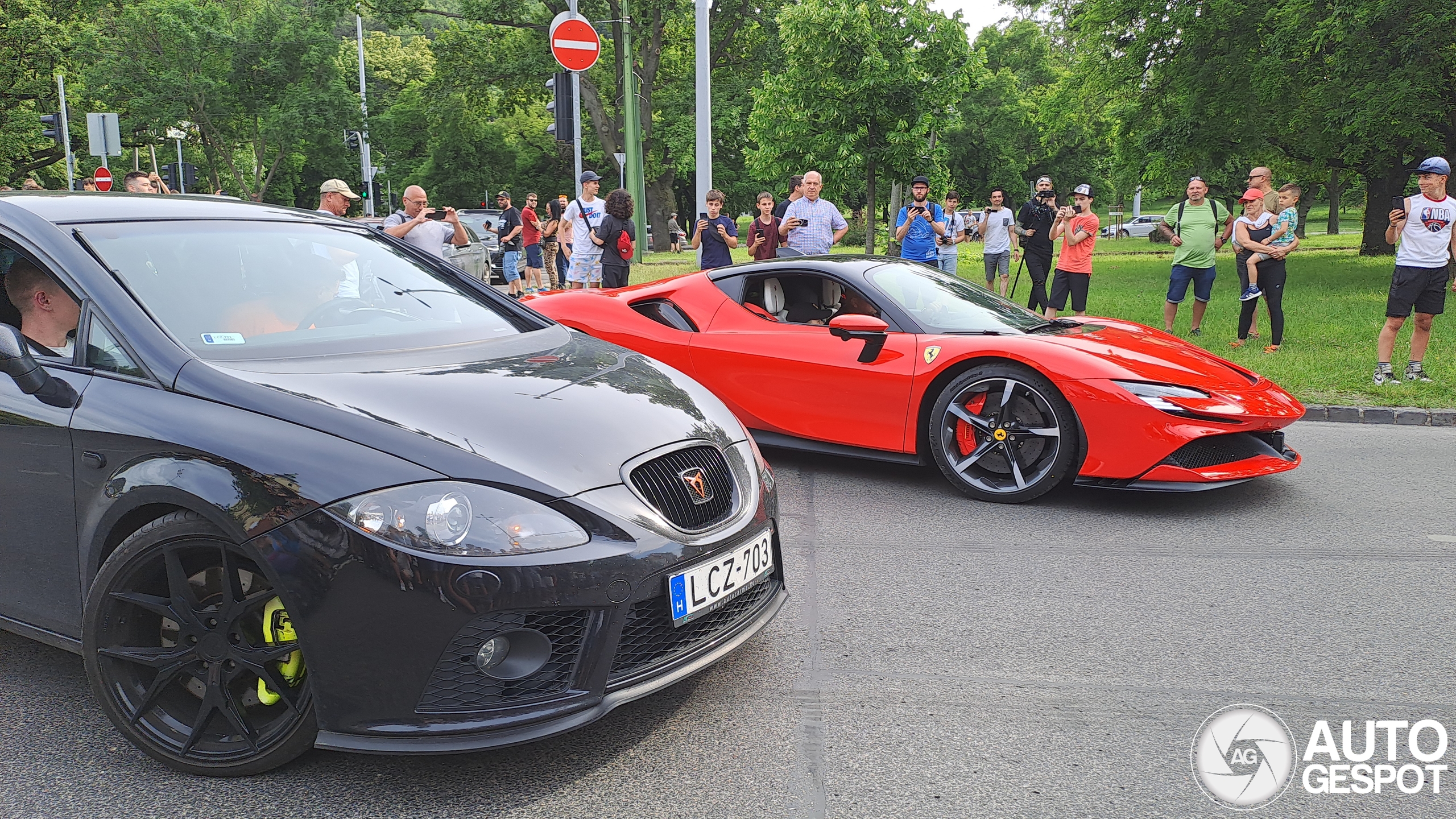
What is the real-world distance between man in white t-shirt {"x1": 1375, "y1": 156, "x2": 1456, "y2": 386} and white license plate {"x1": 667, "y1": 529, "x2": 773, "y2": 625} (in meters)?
7.25

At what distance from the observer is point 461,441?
256 cm

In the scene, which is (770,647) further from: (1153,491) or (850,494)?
(1153,491)

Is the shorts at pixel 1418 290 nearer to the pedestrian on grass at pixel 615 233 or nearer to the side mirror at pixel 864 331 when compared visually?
the side mirror at pixel 864 331

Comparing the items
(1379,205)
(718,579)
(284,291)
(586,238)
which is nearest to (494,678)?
(718,579)

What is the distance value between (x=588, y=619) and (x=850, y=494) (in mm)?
3302

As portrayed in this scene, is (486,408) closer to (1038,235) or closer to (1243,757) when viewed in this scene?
(1243,757)

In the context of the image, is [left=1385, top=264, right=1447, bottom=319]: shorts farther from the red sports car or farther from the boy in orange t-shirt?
the red sports car

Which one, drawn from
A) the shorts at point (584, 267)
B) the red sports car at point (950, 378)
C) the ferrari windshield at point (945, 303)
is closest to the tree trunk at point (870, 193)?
the shorts at point (584, 267)

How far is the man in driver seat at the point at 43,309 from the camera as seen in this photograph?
9.68 feet

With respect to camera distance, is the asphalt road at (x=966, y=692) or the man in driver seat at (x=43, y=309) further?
the man in driver seat at (x=43, y=309)

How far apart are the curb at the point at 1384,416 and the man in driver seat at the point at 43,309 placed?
7.79m

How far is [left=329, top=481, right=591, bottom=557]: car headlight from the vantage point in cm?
236

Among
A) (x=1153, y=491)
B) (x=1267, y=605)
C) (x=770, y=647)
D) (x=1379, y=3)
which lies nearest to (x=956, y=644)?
(x=770, y=647)

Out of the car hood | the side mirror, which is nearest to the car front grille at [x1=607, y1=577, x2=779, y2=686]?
the car hood
